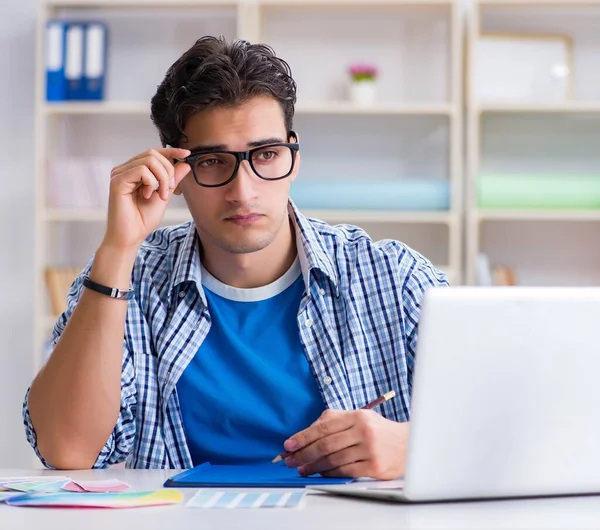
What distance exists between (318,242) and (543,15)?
2.22 metres

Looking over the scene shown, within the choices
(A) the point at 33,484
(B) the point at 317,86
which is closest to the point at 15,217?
(B) the point at 317,86

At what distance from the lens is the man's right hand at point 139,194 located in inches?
58.7

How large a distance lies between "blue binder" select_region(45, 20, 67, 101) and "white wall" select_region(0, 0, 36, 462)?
13.0 inches

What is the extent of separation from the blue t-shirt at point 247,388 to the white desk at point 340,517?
0.56 metres

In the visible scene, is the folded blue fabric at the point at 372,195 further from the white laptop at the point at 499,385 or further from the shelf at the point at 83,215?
the white laptop at the point at 499,385

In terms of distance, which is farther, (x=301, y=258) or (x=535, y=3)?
(x=535, y=3)

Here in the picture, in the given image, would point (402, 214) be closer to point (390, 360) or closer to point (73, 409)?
point (390, 360)

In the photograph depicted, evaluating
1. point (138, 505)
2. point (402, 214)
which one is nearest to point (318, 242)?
point (138, 505)

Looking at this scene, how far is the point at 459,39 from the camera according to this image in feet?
10.6

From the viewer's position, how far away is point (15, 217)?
3584mm

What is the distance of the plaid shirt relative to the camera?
5.04 ft

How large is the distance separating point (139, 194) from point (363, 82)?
193 centimetres

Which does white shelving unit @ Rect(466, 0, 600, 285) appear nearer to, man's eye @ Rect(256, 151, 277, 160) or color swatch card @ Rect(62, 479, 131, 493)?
man's eye @ Rect(256, 151, 277, 160)

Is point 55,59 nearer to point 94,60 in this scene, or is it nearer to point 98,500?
point 94,60
